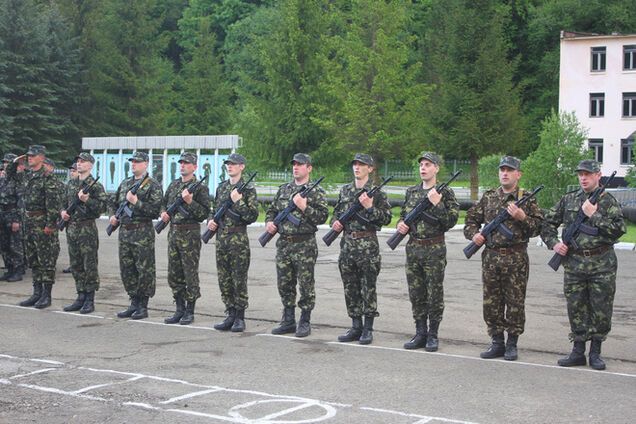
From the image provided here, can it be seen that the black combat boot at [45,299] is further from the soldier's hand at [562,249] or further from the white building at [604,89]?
the white building at [604,89]

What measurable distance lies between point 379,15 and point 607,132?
19728mm

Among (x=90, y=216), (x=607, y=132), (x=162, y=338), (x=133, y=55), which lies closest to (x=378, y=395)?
(x=162, y=338)

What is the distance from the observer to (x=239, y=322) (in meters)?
11.9

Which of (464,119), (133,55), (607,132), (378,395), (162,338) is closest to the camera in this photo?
(378,395)

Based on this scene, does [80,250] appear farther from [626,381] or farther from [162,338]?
[626,381]

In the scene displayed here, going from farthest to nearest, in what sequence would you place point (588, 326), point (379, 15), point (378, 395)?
point (379, 15), point (588, 326), point (378, 395)

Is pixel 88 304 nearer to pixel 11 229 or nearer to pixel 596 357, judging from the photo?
pixel 11 229

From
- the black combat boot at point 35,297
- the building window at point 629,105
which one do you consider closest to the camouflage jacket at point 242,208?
the black combat boot at point 35,297

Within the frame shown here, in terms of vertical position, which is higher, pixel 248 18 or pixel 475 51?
pixel 248 18

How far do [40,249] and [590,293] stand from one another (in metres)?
8.29

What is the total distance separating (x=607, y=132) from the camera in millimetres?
55000

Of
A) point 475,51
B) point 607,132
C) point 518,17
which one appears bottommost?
point 607,132

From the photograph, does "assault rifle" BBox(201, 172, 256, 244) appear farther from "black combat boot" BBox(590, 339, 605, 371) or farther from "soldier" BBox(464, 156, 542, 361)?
"black combat boot" BBox(590, 339, 605, 371)

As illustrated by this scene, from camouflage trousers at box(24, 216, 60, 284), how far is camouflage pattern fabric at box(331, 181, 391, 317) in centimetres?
507
